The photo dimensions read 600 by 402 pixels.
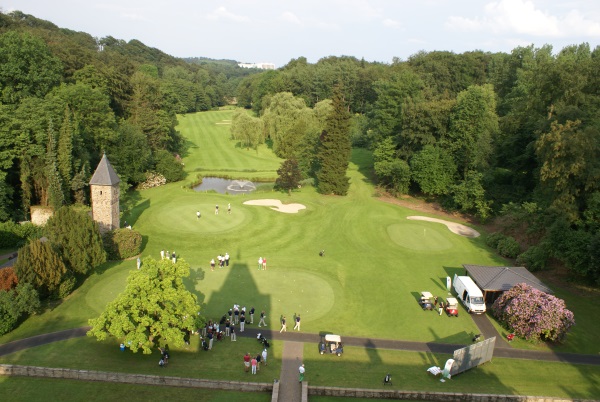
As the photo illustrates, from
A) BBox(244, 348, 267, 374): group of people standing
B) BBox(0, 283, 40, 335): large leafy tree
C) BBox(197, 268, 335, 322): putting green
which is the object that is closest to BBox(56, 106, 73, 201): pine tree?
BBox(0, 283, 40, 335): large leafy tree

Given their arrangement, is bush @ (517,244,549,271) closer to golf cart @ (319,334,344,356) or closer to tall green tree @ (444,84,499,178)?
tall green tree @ (444,84,499,178)

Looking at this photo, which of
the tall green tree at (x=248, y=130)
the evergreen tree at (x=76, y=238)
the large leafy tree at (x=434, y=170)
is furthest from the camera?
the tall green tree at (x=248, y=130)

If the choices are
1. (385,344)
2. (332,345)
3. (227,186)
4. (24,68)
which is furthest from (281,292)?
(24,68)

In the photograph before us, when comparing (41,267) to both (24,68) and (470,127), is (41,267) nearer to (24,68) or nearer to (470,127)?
(24,68)

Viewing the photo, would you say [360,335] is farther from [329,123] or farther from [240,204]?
[329,123]

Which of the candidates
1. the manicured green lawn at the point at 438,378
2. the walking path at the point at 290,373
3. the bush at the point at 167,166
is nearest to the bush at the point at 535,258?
the manicured green lawn at the point at 438,378

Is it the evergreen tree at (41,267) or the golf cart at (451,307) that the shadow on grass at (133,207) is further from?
the golf cart at (451,307)
